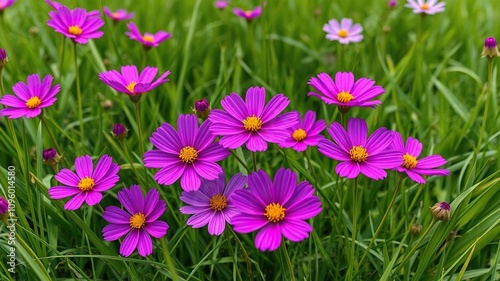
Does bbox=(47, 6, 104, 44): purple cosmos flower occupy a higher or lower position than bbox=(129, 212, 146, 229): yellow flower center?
higher

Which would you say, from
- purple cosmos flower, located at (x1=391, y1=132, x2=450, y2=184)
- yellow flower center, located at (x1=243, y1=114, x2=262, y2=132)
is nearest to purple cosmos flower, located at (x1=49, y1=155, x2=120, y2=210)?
yellow flower center, located at (x1=243, y1=114, x2=262, y2=132)

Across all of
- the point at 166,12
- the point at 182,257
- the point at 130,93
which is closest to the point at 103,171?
the point at 130,93

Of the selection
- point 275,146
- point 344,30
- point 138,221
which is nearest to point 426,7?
point 344,30

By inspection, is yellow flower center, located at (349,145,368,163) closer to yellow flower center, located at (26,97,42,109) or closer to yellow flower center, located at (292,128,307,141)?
yellow flower center, located at (292,128,307,141)

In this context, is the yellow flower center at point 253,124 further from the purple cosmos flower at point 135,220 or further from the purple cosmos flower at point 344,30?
the purple cosmos flower at point 344,30

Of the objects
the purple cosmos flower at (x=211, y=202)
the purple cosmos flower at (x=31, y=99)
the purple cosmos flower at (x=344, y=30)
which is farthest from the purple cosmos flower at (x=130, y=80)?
the purple cosmos flower at (x=344, y=30)

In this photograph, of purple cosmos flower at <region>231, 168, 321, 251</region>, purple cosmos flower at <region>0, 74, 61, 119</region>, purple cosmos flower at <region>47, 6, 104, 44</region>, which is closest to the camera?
purple cosmos flower at <region>231, 168, 321, 251</region>
